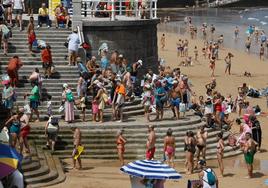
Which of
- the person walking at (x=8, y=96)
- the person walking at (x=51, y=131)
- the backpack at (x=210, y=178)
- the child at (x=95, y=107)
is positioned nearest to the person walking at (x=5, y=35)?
the person walking at (x=8, y=96)

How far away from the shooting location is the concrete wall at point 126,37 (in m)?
23.4

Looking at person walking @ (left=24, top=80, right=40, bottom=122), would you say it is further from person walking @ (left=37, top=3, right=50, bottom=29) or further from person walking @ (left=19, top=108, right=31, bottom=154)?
person walking @ (left=37, top=3, right=50, bottom=29)

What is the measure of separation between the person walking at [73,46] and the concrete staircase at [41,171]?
5121 mm

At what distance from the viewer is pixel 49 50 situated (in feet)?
69.7

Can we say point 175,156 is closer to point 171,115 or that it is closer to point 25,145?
point 171,115

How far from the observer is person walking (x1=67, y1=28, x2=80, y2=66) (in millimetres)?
21953

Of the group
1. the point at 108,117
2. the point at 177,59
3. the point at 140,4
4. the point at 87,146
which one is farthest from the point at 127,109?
the point at 177,59

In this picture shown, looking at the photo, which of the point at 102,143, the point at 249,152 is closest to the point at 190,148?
the point at 249,152

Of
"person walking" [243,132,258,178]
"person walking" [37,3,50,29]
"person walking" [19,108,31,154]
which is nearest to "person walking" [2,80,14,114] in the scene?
"person walking" [19,108,31,154]

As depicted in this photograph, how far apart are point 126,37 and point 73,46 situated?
248 centimetres

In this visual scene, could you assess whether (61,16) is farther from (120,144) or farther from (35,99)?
(120,144)

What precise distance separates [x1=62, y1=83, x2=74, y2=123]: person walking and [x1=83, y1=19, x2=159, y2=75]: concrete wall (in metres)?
4.21

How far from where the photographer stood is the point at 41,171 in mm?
16047

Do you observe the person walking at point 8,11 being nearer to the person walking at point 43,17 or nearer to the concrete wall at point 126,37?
the person walking at point 43,17
